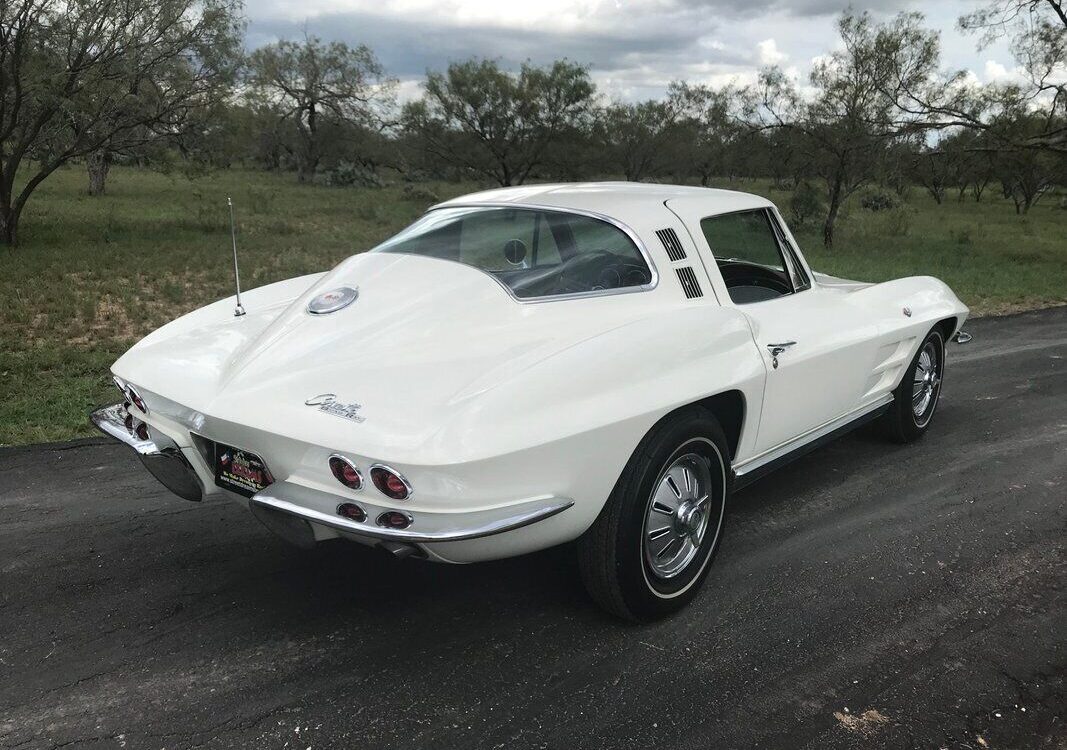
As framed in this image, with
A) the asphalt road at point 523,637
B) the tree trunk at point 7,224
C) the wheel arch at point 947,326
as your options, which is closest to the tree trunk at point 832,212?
the wheel arch at point 947,326

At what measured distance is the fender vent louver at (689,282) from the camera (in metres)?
3.31

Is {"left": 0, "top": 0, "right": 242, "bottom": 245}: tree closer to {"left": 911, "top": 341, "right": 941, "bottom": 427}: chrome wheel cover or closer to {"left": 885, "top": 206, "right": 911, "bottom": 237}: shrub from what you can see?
{"left": 911, "top": 341, "right": 941, "bottom": 427}: chrome wheel cover

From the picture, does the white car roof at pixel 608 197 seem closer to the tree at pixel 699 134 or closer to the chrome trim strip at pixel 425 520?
the chrome trim strip at pixel 425 520

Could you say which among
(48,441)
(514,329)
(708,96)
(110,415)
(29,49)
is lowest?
(48,441)

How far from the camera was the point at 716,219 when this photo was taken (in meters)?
3.72

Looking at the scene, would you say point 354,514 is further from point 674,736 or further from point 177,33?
point 177,33

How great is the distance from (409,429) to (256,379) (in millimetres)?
736

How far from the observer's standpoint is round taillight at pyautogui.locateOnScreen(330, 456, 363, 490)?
2.34 m

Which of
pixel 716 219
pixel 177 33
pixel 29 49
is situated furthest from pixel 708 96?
pixel 716 219

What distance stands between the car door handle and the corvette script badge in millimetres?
1879

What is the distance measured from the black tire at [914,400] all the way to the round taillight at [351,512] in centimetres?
362

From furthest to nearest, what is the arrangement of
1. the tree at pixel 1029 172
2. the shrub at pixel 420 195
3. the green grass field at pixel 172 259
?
the shrub at pixel 420 195, the tree at pixel 1029 172, the green grass field at pixel 172 259

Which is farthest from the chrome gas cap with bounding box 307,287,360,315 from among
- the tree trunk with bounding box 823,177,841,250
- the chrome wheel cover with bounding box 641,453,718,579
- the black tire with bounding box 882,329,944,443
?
the tree trunk with bounding box 823,177,841,250

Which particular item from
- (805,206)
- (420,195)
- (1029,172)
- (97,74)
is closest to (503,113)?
(420,195)
